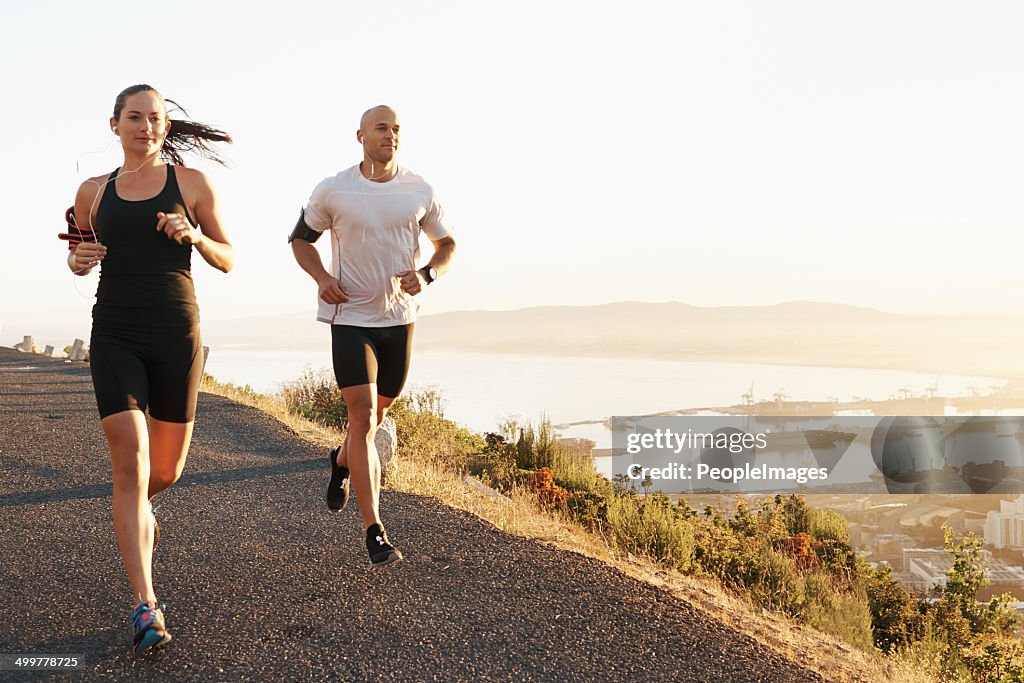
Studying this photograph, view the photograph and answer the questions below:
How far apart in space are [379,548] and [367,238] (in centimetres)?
153

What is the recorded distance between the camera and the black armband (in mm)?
4632

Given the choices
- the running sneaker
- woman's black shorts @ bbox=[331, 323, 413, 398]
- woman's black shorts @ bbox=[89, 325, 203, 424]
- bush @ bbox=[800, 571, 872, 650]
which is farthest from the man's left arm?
bush @ bbox=[800, 571, 872, 650]

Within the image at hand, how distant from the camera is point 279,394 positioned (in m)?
14.2

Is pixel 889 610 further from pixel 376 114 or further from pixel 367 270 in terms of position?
pixel 376 114

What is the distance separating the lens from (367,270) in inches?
177

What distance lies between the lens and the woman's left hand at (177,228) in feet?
11.8

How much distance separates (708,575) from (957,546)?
881 centimetres

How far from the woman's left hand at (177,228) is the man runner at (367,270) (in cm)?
91

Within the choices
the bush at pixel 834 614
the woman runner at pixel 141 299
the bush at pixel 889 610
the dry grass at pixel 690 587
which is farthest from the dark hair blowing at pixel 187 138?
the bush at pixel 889 610

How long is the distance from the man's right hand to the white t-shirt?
4 cm

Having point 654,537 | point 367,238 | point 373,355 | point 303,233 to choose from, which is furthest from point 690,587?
point 303,233

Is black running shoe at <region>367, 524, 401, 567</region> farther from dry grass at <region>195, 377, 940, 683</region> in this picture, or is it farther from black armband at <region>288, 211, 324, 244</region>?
black armband at <region>288, 211, 324, 244</region>

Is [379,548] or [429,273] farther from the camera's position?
[429,273]

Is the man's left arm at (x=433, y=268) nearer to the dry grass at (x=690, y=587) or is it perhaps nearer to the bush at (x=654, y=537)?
the dry grass at (x=690, y=587)
